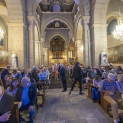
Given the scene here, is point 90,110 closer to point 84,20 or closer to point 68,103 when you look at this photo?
point 68,103

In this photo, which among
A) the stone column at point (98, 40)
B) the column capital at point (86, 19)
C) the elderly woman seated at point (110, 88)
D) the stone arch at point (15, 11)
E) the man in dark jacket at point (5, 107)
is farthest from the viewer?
the column capital at point (86, 19)

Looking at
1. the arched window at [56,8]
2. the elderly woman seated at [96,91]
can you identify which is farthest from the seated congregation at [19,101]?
the arched window at [56,8]

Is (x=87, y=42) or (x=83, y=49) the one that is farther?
(x=83, y=49)

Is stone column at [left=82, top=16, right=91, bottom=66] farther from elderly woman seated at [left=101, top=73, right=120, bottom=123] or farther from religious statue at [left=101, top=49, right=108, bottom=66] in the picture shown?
elderly woman seated at [left=101, top=73, right=120, bottom=123]

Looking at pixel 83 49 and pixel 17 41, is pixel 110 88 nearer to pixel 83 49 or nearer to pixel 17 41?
pixel 83 49

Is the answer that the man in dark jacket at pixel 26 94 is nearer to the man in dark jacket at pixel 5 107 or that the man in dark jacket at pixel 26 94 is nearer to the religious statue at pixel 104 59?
the man in dark jacket at pixel 5 107

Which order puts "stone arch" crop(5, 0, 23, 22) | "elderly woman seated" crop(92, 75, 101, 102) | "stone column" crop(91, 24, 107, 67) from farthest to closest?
1. "stone column" crop(91, 24, 107, 67)
2. "stone arch" crop(5, 0, 23, 22)
3. "elderly woman seated" crop(92, 75, 101, 102)

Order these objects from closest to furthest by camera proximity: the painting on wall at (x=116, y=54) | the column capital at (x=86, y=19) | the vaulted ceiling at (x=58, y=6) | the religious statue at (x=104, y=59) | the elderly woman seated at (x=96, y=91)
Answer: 1. the elderly woman seated at (x=96, y=91)
2. the religious statue at (x=104, y=59)
3. the painting on wall at (x=116, y=54)
4. the column capital at (x=86, y=19)
5. the vaulted ceiling at (x=58, y=6)

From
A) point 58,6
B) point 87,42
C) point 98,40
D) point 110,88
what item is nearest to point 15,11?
point 87,42

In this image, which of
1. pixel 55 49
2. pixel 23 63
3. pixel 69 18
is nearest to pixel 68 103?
pixel 23 63

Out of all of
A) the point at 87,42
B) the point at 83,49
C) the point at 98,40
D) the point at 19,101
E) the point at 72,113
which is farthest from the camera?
the point at 83,49

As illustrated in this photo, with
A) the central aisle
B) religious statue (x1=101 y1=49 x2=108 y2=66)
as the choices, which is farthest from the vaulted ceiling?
the central aisle

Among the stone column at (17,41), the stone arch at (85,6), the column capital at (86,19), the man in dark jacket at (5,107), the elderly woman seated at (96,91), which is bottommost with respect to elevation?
the elderly woman seated at (96,91)

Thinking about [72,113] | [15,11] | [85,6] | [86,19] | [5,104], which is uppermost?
[85,6]
